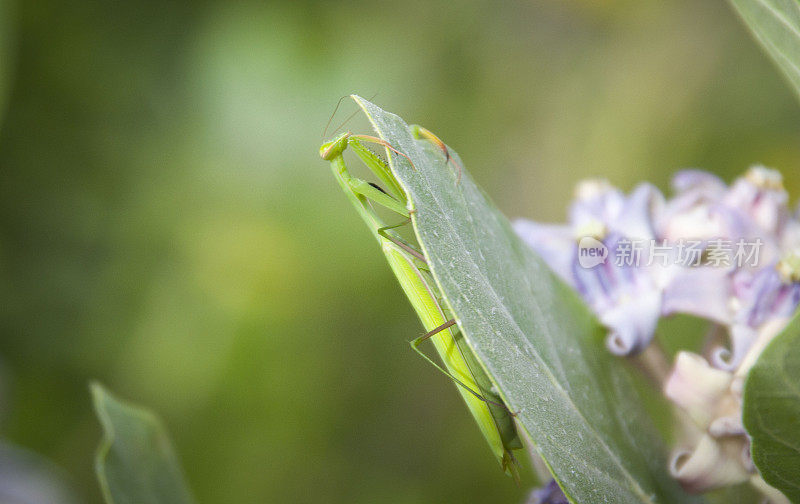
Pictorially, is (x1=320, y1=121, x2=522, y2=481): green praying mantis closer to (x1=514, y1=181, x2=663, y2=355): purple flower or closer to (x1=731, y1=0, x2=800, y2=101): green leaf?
(x1=514, y1=181, x2=663, y2=355): purple flower

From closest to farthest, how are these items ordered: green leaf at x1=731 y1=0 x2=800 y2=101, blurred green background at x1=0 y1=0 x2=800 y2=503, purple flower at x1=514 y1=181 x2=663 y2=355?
1. green leaf at x1=731 y1=0 x2=800 y2=101
2. purple flower at x1=514 y1=181 x2=663 y2=355
3. blurred green background at x1=0 y1=0 x2=800 y2=503

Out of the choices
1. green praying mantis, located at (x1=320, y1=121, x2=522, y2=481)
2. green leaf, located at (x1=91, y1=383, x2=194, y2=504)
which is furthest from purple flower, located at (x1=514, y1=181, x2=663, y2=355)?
green leaf, located at (x1=91, y1=383, x2=194, y2=504)

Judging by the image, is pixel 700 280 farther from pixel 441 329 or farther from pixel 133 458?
pixel 133 458

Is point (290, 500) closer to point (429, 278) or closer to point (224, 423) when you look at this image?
point (224, 423)

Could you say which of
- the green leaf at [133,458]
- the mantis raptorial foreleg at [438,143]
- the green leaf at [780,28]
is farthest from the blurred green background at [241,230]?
the green leaf at [780,28]

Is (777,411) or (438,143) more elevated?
(438,143)

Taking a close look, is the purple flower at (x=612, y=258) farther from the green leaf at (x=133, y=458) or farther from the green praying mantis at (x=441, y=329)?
the green leaf at (x=133, y=458)

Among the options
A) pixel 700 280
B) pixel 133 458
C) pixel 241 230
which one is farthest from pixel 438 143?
pixel 241 230
